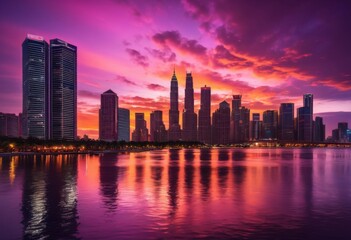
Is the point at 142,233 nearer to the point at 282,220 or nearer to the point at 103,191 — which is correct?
the point at 282,220

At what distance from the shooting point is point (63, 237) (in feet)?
80.8

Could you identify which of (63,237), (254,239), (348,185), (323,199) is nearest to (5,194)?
(63,237)

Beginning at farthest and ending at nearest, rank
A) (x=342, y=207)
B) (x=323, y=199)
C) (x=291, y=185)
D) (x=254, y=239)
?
(x=291, y=185)
(x=323, y=199)
(x=342, y=207)
(x=254, y=239)

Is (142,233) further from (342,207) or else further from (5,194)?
(5,194)

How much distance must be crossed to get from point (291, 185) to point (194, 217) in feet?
98.0

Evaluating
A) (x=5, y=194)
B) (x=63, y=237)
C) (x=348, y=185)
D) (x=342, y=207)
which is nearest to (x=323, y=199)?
(x=342, y=207)

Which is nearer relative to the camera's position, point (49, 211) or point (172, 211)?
point (49, 211)

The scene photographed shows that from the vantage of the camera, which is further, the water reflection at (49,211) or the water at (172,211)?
the water at (172,211)

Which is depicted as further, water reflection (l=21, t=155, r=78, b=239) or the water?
the water

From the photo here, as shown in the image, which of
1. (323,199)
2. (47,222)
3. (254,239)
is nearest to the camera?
(254,239)

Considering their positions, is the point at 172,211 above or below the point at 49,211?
below

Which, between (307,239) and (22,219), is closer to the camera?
(307,239)

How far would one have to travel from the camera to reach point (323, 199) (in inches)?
1690

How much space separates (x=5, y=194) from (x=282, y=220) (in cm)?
3364
